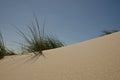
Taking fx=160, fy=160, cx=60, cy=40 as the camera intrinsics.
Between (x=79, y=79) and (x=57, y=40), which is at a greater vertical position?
(x=57, y=40)

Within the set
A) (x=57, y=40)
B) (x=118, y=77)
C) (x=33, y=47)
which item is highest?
(x=57, y=40)

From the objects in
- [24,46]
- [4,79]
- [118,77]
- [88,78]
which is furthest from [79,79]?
[24,46]

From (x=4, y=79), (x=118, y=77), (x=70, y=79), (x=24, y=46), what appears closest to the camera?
(x=118, y=77)

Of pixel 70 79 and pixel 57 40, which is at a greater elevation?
pixel 57 40

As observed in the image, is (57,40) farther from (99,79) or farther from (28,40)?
(99,79)

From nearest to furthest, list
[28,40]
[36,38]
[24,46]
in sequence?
[36,38] < [28,40] < [24,46]

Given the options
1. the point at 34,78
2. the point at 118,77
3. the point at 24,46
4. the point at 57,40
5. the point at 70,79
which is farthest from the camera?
the point at 57,40

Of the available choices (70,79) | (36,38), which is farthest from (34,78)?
(36,38)

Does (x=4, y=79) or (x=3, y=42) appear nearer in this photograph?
(x=4, y=79)

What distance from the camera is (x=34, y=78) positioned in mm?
692

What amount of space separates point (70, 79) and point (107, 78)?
14cm

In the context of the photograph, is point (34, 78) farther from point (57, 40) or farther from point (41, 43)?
point (57, 40)

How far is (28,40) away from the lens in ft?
8.35

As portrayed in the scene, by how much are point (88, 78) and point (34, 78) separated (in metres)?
0.26
